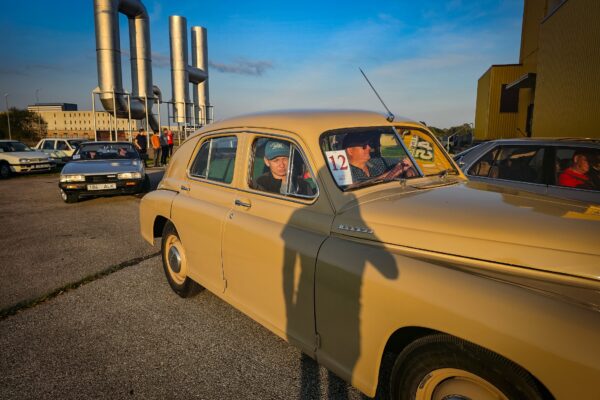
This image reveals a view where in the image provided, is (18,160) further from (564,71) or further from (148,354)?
(564,71)

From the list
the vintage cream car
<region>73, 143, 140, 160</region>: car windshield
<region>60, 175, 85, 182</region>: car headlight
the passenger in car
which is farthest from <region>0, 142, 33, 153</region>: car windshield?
the passenger in car

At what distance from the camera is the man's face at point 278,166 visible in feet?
9.32

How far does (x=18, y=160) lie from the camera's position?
15266 mm

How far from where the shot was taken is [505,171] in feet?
16.1

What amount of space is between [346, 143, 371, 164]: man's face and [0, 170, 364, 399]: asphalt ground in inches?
62.5

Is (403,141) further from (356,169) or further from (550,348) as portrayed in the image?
(550,348)

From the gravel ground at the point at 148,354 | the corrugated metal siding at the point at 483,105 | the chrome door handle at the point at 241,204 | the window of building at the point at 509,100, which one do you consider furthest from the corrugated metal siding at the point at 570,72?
the gravel ground at the point at 148,354

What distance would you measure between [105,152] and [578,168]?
10715mm

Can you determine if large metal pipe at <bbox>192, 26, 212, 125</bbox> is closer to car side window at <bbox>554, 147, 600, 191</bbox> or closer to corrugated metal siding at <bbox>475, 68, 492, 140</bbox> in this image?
corrugated metal siding at <bbox>475, 68, 492, 140</bbox>

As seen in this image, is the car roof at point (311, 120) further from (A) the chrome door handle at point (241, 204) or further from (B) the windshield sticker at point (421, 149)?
(A) the chrome door handle at point (241, 204)

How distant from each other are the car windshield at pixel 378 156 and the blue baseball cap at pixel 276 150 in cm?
31

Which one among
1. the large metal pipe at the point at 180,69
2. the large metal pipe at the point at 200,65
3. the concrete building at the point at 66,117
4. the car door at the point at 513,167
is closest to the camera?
the car door at the point at 513,167

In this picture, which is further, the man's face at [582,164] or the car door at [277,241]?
the man's face at [582,164]

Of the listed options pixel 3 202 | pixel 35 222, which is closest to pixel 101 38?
pixel 3 202
